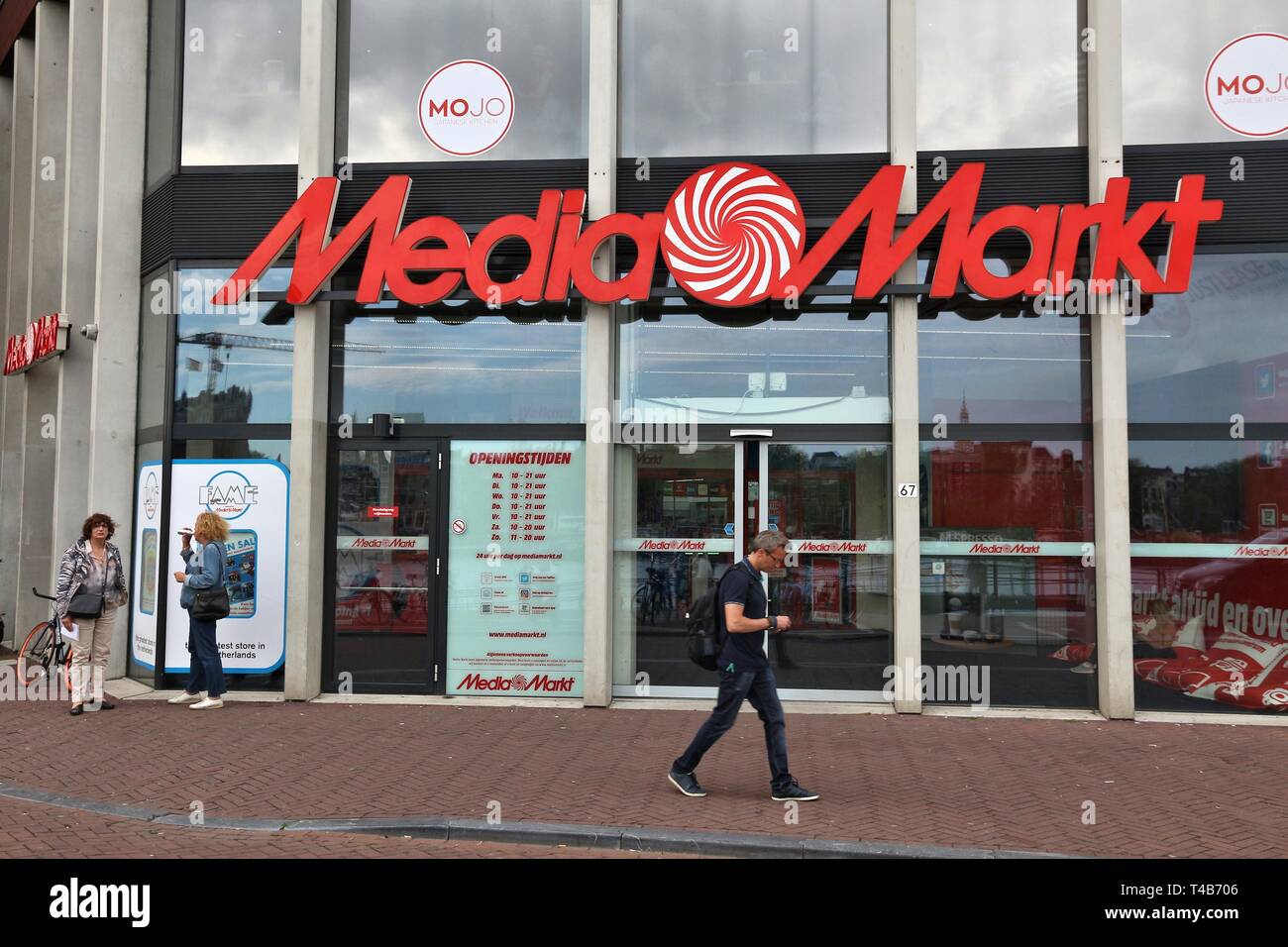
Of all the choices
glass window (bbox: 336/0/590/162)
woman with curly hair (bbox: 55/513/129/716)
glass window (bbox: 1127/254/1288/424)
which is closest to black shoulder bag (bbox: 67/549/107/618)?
woman with curly hair (bbox: 55/513/129/716)

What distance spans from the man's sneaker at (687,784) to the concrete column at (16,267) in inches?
524

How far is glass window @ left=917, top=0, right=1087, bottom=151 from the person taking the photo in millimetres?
10234

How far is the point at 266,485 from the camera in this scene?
1077 cm

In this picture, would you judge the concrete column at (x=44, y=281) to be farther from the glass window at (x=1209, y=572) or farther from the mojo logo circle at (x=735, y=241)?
the glass window at (x=1209, y=572)

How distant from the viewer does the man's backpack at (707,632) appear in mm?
6832

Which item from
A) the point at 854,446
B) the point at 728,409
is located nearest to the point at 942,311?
the point at 854,446

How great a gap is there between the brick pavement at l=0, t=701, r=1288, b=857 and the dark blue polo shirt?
0.92 meters

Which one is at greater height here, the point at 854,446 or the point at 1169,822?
the point at 854,446

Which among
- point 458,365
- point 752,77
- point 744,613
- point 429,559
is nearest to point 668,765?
point 744,613

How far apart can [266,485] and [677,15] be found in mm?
6645

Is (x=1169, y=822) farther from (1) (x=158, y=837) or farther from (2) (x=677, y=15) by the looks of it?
(2) (x=677, y=15)

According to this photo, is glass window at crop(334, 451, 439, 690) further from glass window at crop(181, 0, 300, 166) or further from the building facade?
glass window at crop(181, 0, 300, 166)

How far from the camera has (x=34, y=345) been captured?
1332 cm

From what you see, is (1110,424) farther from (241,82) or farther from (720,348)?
(241,82)
